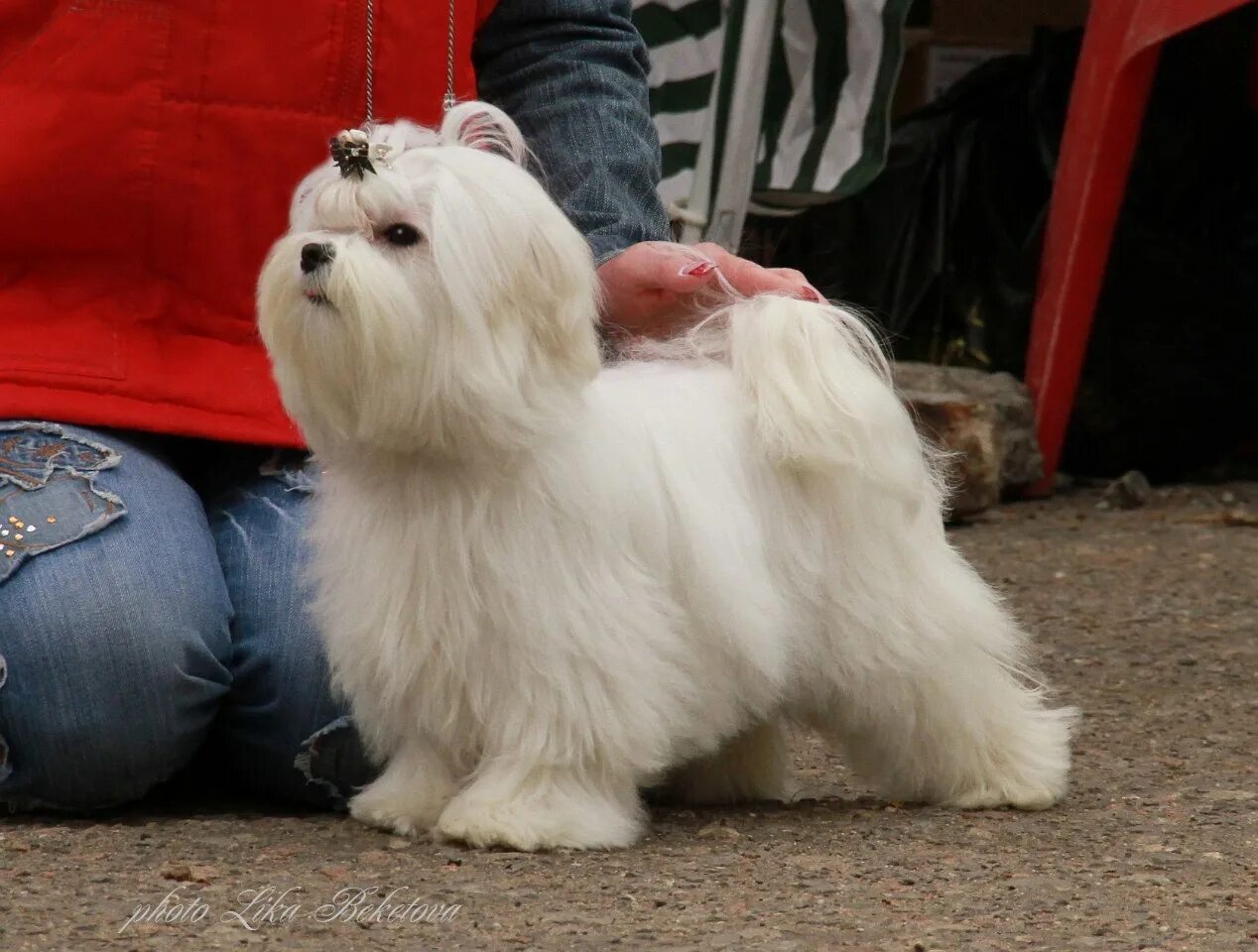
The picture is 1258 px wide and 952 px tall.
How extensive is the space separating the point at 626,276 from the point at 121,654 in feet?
2.48

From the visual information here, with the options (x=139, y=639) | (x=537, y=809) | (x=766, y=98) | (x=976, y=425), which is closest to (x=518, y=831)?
(x=537, y=809)

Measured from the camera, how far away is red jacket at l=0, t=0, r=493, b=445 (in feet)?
7.47

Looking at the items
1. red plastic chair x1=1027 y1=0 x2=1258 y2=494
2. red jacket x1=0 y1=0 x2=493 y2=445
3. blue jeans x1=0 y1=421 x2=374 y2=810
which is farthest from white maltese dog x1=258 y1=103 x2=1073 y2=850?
red plastic chair x1=1027 y1=0 x2=1258 y2=494

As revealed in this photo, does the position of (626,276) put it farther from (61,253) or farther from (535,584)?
(61,253)

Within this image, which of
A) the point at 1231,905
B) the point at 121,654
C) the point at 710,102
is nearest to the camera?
the point at 1231,905

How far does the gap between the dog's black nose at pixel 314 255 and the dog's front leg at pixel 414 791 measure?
0.55 metres

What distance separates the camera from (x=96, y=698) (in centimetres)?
224

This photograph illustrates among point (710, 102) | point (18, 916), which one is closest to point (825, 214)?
point (710, 102)

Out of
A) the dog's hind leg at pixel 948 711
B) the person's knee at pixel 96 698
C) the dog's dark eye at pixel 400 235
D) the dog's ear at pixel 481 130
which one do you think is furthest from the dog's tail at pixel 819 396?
the person's knee at pixel 96 698

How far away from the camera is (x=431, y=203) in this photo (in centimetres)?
187

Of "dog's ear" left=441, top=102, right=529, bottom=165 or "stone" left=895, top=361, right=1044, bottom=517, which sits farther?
"stone" left=895, top=361, right=1044, bottom=517

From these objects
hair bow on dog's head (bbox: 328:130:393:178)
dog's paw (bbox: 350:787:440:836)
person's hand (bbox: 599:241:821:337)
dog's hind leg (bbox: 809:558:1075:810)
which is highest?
hair bow on dog's head (bbox: 328:130:393:178)

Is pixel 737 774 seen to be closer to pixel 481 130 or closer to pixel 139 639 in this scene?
pixel 139 639

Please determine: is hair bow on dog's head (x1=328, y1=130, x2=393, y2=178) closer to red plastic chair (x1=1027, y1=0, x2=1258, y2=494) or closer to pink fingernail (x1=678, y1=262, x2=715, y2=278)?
pink fingernail (x1=678, y1=262, x2=715, y2=278)
